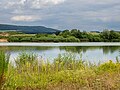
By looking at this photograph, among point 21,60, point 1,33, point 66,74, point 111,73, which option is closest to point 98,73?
point 111,73

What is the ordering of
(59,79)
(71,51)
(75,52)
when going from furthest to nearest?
(71,51)
(75,52)
(59,79)

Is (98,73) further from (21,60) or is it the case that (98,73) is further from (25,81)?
(21,60)

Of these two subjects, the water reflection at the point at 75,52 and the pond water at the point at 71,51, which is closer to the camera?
the pond water at the point at 71,51

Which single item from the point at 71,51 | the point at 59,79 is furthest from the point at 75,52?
the point at 59,79

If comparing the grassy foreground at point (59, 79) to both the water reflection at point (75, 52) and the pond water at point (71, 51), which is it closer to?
the pond water at point (71, 51)

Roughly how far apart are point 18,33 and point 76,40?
9197 mm

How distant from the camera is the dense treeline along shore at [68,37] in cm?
A: 5212

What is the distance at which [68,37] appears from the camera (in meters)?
55.2

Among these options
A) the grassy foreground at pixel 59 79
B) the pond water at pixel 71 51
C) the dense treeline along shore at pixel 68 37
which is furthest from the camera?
the dense treeline along shore at pixel 68 37

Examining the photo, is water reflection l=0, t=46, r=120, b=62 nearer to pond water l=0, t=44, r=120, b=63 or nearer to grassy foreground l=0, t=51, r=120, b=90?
pond water l=0, t=44, r=120, b=63

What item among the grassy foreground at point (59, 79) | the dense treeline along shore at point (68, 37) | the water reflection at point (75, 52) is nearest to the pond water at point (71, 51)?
the water reflection at point (75, 52)

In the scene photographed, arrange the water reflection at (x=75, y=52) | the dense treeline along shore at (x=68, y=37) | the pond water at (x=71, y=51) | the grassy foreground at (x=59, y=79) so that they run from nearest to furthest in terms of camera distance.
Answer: the grassy foreground at (x=59, y=79) → the pond water at (x=71, y=51) → the water reflection at (x=75, y=52) → the dense treeline along shore at (x=68, y=37)

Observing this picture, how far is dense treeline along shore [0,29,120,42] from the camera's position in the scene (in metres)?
52.1

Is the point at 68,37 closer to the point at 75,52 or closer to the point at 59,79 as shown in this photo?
the point at 75,52
